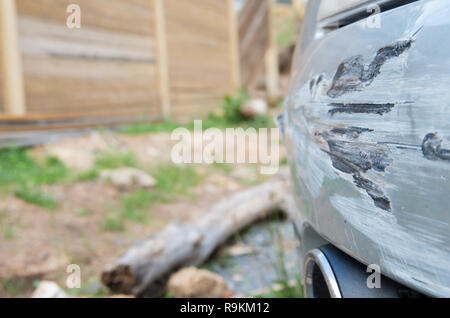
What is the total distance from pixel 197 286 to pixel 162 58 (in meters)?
5.71

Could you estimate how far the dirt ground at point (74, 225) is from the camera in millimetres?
2451

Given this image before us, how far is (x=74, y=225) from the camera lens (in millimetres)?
3078

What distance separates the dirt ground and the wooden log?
0.28 metres

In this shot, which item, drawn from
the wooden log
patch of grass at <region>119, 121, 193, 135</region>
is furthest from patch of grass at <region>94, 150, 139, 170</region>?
the wooden log

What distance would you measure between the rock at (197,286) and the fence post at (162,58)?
530 cm

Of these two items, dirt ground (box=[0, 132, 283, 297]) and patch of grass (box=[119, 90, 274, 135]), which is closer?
dirt ground (box=[0, 132, 283, 297])

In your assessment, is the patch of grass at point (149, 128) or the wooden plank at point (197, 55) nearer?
the patch of grass at point (149, 128)

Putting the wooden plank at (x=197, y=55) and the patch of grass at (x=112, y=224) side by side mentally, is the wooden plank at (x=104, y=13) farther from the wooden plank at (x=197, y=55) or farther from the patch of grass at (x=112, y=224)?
the patch of grass at (x=112, y=224)

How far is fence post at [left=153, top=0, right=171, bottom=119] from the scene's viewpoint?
22.7 ft

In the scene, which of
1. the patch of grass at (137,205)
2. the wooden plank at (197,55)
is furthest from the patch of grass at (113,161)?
the wooden plank at (197,55)

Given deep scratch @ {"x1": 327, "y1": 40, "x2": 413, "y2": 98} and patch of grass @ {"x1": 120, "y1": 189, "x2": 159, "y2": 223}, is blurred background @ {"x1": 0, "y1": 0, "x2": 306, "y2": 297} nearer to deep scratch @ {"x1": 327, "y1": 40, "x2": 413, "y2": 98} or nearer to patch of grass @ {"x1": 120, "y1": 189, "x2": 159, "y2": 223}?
patch of grass @ {"x1": 120, "y1": 189, "x2": 159, "y2": 223}

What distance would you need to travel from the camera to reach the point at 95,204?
11.4ft
